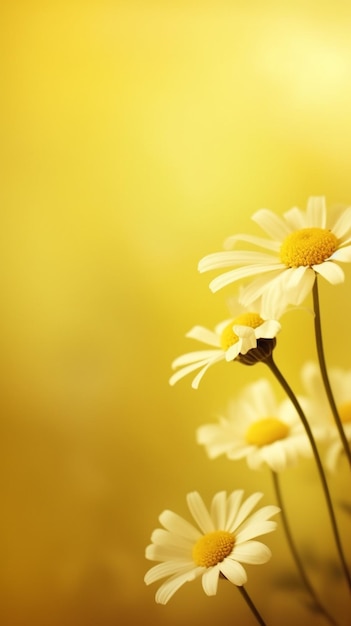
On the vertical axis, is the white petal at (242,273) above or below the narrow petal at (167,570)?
above

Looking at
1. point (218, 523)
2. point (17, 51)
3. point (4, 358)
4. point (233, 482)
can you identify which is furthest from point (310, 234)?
point (17, 51)

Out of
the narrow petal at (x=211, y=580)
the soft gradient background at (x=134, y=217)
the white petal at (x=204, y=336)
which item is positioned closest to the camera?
the narrow petal at (x=211, y=580)

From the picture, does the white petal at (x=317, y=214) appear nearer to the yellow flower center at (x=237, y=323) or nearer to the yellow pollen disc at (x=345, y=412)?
the yellow flower center at (x=237, y=323)

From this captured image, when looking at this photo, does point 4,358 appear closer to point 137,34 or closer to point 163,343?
point 163,343

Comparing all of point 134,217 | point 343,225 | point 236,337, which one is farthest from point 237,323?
point 134,217

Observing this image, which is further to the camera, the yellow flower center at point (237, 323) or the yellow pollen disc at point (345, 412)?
the yellow pollen disc at point (345, 412)

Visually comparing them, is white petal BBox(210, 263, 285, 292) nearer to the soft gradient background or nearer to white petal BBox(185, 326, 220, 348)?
white petal BBox(185, 326, 220, 348)

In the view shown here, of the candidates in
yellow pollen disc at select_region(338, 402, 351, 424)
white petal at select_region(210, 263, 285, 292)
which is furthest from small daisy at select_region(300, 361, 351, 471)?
white petal at select_region(210, 263, 285, 292)

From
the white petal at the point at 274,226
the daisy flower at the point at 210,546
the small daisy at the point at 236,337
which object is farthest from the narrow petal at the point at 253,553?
the white petal at the point at 274,226

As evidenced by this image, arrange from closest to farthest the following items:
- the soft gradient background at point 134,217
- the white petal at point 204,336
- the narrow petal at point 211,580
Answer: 1. the narrow petal at point 211,580
2. the white petal at point 204,336
3. the soft gradient background at point 134,217
